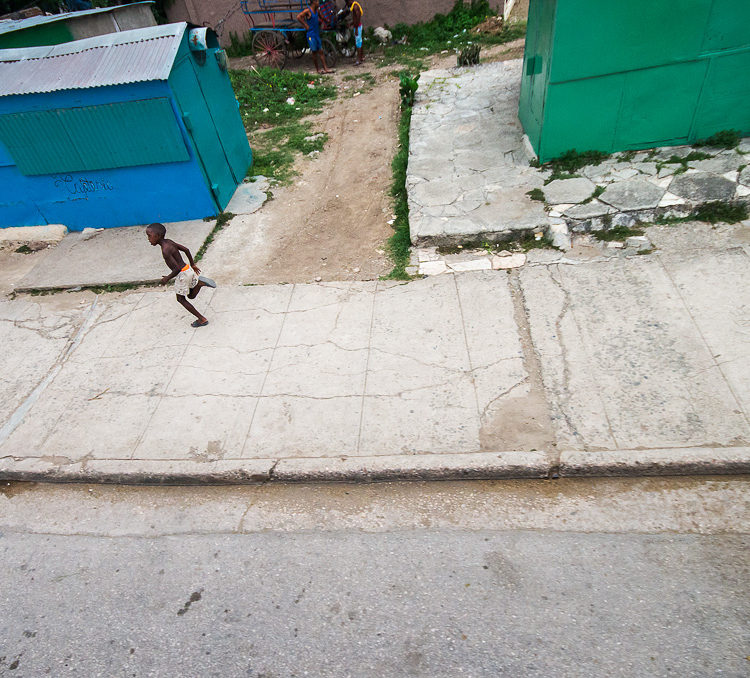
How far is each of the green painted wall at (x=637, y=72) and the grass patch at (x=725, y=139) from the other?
0.07m

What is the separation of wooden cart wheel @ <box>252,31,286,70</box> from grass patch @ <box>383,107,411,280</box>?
547cm

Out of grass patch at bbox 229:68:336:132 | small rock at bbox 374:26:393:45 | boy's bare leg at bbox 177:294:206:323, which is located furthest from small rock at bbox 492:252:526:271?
small rock at bbox 374:26:393:45

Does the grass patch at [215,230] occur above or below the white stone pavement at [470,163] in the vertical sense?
below

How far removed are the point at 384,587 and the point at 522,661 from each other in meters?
0.87

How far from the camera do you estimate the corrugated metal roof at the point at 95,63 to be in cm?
574

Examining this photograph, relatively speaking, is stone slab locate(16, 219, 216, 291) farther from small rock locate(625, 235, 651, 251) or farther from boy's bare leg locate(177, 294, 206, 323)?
small rock locate(625, 235, 651, 251)

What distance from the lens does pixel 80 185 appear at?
6.73 m

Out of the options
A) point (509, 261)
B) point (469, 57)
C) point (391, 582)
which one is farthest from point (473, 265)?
point (469, 57)

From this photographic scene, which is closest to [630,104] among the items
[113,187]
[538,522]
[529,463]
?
[529,463]

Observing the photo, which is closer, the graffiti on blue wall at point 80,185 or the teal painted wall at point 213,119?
the teal painted wall at point 213,119

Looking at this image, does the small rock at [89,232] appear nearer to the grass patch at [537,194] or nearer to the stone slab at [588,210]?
the grass patch at [537,194]

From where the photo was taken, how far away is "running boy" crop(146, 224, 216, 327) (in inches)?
182

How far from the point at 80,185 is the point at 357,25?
828 centimetres

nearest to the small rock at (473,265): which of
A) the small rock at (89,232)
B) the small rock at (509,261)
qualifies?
the small rock at (509,261)
